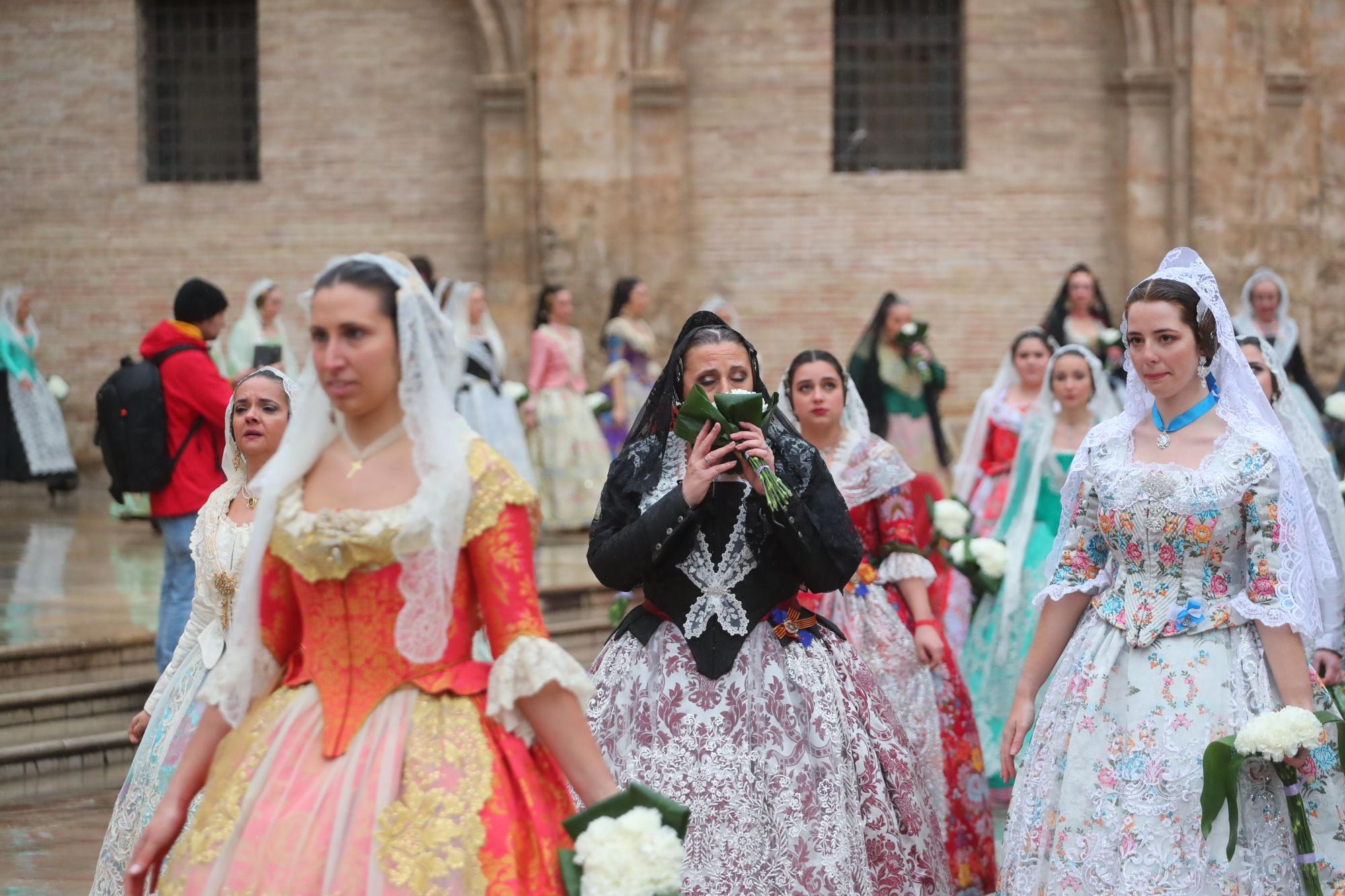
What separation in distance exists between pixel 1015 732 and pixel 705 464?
1.10 m

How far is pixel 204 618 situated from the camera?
5.01 metres

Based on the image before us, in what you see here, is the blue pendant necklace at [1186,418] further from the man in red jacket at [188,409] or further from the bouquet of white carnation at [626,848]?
the man in red jacket at [188,409]

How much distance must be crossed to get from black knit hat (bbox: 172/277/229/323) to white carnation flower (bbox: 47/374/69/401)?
800 cm

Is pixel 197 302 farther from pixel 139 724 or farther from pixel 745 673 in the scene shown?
pixel 745 673

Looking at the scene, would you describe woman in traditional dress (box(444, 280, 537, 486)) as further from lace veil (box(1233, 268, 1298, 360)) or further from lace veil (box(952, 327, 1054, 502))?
lace veil (box(1233, 268, 1298, 360))

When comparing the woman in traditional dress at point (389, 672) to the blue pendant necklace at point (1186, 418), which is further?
the blue pendant necklace at point (1186, 418)

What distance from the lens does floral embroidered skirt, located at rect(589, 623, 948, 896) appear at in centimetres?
445

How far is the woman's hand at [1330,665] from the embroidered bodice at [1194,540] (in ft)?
2.54

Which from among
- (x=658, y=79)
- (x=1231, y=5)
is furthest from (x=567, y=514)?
(x=1231, y=5)

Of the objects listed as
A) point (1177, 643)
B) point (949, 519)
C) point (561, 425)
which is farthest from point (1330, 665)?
point (561, 425)

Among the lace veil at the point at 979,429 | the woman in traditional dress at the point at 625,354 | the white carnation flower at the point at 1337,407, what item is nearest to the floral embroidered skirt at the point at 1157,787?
the lace veil at the point at 979,429

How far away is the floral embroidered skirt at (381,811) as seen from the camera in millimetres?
3146

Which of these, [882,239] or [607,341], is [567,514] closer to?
[607,341]

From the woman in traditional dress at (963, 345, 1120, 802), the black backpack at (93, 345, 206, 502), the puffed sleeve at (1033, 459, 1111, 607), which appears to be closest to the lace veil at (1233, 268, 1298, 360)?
the woman in traditional dress at (963, 345, 1120, 802)
